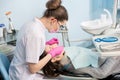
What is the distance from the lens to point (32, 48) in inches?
51.6

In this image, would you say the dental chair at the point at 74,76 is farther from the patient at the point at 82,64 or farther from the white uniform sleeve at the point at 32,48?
the white uniform sleeve at the point at 32,48

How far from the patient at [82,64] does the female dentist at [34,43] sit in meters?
0.12

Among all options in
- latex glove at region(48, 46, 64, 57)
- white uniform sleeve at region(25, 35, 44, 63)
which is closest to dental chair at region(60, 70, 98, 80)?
latex glove at region(48, 46, 64, 57)

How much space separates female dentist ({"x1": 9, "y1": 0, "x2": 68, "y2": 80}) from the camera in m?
1.31

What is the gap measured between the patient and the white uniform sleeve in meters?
0.16

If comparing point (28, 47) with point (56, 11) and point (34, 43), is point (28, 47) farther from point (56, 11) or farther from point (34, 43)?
point (56, 11)

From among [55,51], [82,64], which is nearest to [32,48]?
[55,51]

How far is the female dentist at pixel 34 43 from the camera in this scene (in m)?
1.31

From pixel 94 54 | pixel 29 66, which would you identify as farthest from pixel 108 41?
pixel 29 66

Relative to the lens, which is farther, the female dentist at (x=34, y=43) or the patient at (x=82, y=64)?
the patient at (x=82, y=64)

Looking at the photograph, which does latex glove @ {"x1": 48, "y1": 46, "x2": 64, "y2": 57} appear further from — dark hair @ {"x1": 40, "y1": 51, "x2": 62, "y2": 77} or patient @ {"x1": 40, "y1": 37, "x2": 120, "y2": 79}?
dark hair @ {"x1": 40, "y1": 51, "x2": 62, "y2": 77}

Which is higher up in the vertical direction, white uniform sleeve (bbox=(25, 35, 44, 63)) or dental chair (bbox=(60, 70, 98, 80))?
white uniform sleeve (bbox=(25, 35, 44, 63))

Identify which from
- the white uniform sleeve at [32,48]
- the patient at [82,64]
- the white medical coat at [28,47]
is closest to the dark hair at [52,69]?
the patient at [82,64]

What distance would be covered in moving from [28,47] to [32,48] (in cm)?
2
